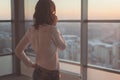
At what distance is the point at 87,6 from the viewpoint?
3.90 m

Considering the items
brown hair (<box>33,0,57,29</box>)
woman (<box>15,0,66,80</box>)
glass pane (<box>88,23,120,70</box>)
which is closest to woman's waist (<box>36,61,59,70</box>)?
woman (<box>15,0,66,80</box>)

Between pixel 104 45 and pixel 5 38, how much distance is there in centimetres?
228

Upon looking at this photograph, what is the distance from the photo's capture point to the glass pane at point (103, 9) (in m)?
3.49

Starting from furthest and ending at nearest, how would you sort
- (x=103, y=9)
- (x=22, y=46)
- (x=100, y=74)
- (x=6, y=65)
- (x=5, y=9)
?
1. (x=6, y=65)
2. (x=5, y=9)
3. (x=100, y=74)
4. (x=103, y=9)
5. (x=22, y=46)

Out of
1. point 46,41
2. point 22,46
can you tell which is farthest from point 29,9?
point 46,41

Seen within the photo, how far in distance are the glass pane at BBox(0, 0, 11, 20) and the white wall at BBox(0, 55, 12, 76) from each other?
0.82 meters

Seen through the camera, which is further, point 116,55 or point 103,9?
point 103,9

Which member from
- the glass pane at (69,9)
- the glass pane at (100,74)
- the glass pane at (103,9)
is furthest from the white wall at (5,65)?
the glass pane at (103,9)

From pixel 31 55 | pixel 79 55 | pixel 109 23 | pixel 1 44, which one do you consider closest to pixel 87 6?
pixel 109 23

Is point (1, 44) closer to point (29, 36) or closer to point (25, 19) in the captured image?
point (25, 19)

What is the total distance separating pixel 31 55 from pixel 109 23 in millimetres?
2024

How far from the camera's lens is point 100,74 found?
3787mm

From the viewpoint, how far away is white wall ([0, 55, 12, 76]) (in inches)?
199

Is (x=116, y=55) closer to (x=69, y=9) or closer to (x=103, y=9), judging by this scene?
(x=103, y=9)
